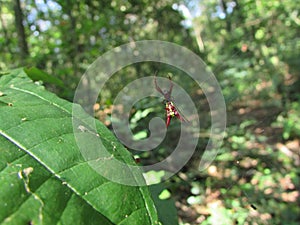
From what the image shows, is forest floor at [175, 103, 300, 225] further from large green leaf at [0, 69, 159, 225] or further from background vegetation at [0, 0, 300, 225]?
large green leaf at [0, 69, 159, 225]

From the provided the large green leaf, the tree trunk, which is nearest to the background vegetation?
the tree trunk

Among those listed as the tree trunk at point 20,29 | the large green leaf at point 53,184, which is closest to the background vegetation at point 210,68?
the tree trunk at point 20,29

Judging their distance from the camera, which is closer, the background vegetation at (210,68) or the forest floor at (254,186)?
the background vegetation at (210,68)

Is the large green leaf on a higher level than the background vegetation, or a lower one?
higher

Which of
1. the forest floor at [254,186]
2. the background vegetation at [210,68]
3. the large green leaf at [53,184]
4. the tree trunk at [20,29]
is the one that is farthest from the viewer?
the tree trunk at [20,29]

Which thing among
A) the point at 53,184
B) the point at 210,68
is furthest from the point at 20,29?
the point at 53,184

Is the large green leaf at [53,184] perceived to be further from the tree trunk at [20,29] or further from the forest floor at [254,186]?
the tree trunk at [20,29]
